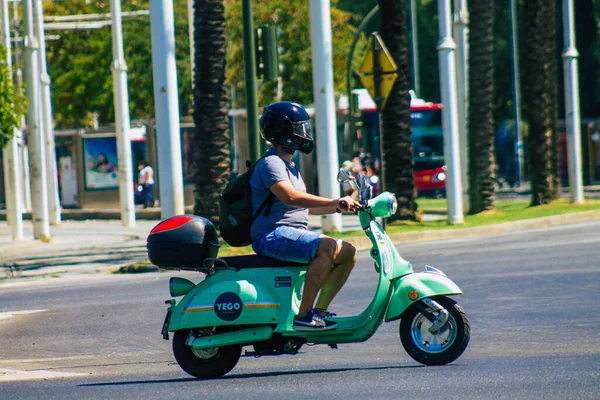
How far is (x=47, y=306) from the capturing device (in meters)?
12.9

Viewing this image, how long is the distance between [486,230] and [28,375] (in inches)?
545

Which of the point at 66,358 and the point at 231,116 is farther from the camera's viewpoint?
the point at 231,116

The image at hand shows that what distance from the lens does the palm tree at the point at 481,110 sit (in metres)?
24.4

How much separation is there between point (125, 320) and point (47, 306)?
2146mm

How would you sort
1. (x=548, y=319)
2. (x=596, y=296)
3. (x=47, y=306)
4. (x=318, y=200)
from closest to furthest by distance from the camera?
(x=318, y=200) → (x=548, y=319) → (x=596, y=296) → (x=47, y=306)

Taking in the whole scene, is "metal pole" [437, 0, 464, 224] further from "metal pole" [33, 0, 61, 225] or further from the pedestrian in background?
the pedestrian in background

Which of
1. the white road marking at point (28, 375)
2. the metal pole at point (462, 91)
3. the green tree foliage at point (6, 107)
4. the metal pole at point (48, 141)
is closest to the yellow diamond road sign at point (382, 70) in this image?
the green tree foliage at point (6, 107)

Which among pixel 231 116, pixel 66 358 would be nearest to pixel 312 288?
pixel 66 358

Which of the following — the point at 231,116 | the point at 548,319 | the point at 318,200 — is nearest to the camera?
the point at 318,200

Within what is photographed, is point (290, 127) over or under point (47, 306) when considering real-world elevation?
over

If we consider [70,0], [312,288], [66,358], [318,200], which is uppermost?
[70,0]

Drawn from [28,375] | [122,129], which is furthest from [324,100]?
[28,375]

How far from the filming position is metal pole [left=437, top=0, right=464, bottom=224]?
71.3ft

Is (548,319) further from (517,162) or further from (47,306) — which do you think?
(517,162)
